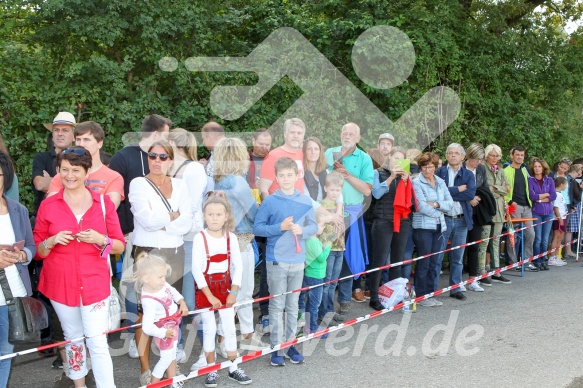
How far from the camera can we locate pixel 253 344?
20.0 feet

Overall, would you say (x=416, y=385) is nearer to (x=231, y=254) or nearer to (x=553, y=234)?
(x=231, y=254)

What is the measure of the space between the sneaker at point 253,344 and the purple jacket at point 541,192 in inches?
264

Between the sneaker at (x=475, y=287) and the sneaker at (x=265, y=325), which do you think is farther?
the sneaker at (x=475, y=287)

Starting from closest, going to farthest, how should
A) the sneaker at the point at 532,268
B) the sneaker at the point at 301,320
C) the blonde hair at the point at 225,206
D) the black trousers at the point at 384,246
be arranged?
1. the blonde hair at the point at 225,206
2. the sneaker at the point at 301,320
3. the black trousers at the point at 384,246
4. the sneaker at the point at 532,268

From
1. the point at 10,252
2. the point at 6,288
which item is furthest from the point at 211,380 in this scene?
the point at 10,252

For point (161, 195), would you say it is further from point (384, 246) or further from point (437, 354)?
point (384, 246)

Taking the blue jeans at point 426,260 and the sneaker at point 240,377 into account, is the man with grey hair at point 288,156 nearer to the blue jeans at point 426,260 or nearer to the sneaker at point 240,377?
the sneaker at point 240,377

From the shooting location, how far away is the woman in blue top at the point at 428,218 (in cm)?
816

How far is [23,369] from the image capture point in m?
5.63

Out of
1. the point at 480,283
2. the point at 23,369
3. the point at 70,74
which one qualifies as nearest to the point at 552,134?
the point at 480,283

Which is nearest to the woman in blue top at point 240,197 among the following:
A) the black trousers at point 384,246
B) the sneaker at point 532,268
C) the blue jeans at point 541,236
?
the black trousers at point 384,246

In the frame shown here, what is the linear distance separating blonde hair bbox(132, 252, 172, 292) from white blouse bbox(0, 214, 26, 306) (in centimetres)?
82

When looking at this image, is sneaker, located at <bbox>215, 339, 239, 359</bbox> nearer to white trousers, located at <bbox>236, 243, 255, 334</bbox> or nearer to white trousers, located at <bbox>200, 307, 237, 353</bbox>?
white trousers, located at <bbox>236, 243, 255, 334</bbox>

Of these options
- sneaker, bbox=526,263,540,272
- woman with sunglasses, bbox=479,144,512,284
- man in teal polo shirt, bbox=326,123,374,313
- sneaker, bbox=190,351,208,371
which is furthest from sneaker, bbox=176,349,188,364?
sneaker, bbox=526,263,540,272
